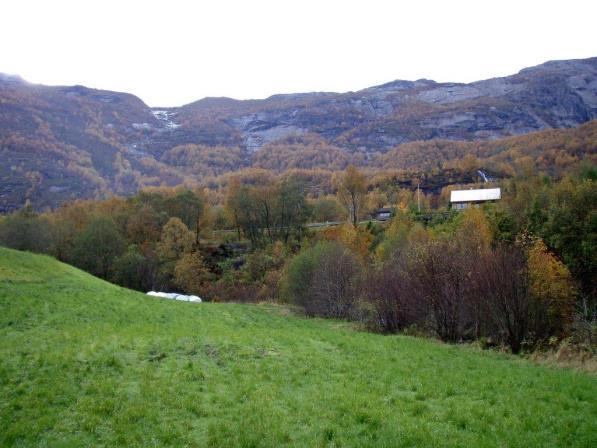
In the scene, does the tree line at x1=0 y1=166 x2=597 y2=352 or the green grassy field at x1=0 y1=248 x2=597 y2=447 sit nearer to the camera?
the green grassy field at x1=0 y1=248 x2=597 y2=447

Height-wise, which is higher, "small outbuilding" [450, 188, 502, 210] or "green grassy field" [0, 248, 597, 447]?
"green grassy field" [0, 248, 597, 447]

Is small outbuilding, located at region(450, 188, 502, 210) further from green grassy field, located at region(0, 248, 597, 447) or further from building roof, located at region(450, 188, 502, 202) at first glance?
green grassy field, located at region(0, 248, 597, 447)

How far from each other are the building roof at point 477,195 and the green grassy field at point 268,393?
81955 mm

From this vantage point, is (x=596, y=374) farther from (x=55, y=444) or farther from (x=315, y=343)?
(x=55, y=444)

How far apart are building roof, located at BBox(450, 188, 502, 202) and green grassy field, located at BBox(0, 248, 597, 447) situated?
81955 millimetres

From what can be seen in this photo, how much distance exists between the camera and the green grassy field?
8.00 m

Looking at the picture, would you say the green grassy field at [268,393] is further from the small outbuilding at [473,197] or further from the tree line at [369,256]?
the small outbuilding at [473,197]

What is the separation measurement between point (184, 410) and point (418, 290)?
60.6 ft

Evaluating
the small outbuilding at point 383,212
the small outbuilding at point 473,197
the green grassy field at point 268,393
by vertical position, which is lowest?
the small outbuilding at point 383,212

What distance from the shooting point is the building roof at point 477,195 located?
92762 mm

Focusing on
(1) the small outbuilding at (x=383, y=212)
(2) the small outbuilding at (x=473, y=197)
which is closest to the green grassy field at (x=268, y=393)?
(2) the small outbuilding at (x=473, y=197)

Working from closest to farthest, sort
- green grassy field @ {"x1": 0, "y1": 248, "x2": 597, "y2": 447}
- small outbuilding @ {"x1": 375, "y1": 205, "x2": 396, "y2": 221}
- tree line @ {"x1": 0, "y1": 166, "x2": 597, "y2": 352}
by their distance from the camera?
green grassy field @ {"x1": 0, "y1": 248, "x2": 597, "y2": 447} → tree line @ {"x1": 0, "y1": 166, "x2": 597, "y2": 352} → small outbuilding @ {"x1": 375, "y1": 205, "x2": 396, "y2": 221}

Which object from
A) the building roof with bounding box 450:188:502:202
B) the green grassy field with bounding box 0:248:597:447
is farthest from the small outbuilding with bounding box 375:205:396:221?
the green grassy field with bounding box 0:248:597:447

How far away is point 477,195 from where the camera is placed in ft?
311
